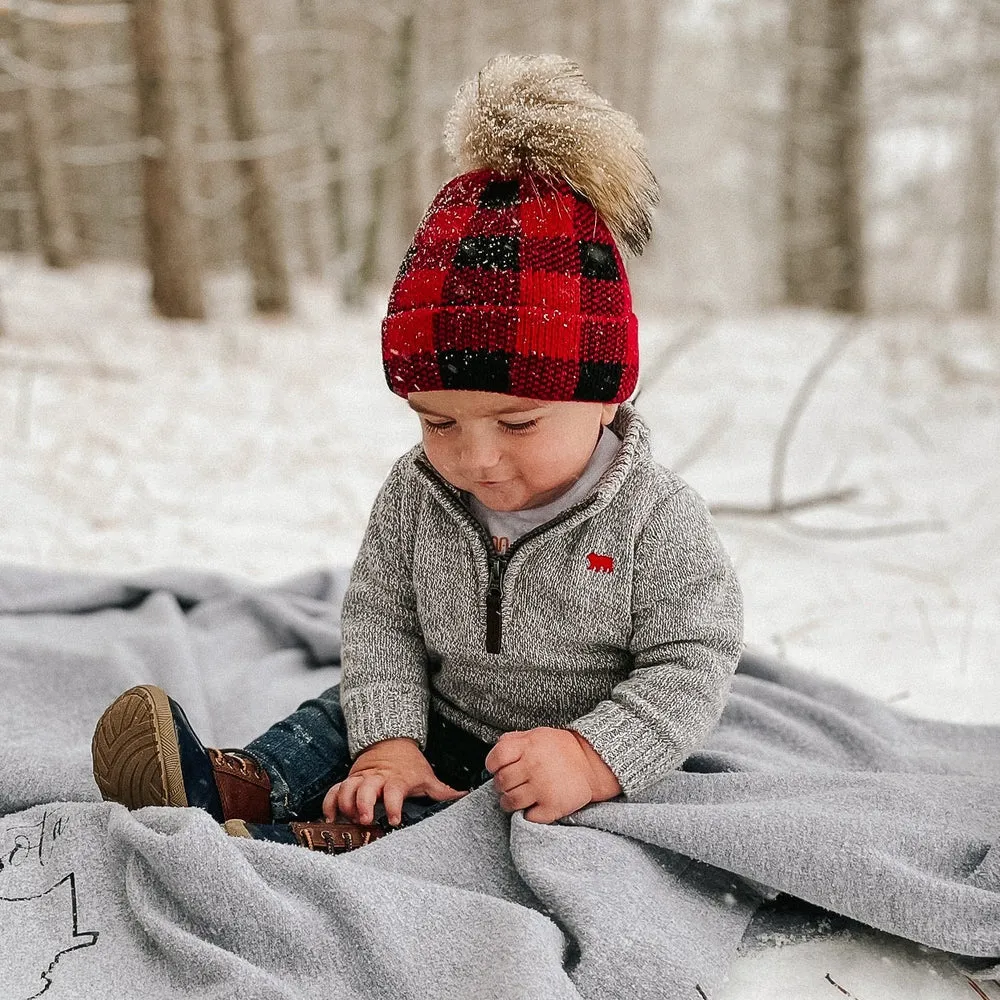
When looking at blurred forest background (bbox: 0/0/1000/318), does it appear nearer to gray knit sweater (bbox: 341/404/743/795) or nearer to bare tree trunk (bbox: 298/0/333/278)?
bare tree trunk (bbox: 298/0/333/278)

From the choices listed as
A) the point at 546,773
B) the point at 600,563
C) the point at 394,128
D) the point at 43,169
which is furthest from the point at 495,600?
the point at 43,169

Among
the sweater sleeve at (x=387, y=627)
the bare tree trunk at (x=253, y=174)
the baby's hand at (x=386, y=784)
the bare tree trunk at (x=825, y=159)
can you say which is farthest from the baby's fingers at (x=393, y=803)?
the bare tree trunk at (x=825, y=159)

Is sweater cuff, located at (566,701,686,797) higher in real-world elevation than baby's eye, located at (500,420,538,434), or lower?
lower

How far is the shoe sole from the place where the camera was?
4.44ft

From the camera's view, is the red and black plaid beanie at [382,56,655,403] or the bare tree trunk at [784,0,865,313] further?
the bare tree trunk at [784,0,865,313]

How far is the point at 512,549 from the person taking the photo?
153 centimetres

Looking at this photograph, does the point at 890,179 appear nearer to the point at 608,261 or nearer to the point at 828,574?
the point at 828,574

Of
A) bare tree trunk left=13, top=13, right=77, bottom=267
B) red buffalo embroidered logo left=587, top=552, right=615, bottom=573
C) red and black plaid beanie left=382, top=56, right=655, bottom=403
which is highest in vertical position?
bare tree trunk left=13, top=13, right=77, bottom=267

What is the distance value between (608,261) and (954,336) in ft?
19.6

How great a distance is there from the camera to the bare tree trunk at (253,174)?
689 cm

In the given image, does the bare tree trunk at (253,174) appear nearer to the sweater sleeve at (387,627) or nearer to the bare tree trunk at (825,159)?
the bare tree trunk at (825,159)

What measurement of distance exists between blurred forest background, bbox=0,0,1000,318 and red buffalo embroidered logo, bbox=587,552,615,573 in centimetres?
131

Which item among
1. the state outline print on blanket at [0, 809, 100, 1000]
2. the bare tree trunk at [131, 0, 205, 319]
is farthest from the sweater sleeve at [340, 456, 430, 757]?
the bare tree trunk at [131, 0, 205, 319]

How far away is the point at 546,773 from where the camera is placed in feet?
4.60
